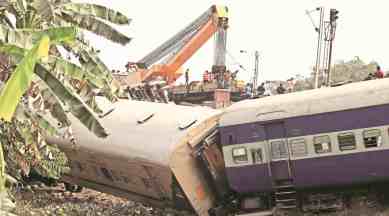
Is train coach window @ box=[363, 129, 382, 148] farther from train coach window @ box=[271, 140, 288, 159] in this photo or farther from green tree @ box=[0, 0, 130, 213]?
green tree @ box=[0, 0, 130, 213]

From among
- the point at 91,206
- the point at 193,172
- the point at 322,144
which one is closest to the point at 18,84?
the point at 322,144

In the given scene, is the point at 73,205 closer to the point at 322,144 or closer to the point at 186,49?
the point at 322,144

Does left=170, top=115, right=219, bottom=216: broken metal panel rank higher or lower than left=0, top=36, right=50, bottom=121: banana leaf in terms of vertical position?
lower

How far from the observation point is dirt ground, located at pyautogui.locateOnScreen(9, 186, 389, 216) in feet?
43.9

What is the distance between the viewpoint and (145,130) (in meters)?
15.9

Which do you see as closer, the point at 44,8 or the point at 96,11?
the point at 44,8

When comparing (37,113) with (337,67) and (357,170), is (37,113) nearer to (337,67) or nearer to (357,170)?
(357,170)

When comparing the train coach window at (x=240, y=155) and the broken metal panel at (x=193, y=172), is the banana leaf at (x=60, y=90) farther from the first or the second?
the train coach window at (x=240, y=155)

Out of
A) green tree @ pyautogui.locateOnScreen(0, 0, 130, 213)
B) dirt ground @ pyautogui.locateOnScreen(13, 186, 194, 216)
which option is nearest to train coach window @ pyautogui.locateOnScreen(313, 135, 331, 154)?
dirt ground @ pyautogui.locateOnScreen(13, 186, 194, 216)

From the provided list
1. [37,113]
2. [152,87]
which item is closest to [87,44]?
[37,113]

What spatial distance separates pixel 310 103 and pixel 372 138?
68.1 inches

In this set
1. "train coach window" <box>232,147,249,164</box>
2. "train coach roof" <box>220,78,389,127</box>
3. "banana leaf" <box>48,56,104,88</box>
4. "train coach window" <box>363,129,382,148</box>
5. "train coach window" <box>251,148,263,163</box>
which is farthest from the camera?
"train coach window" <box>232,147,249,164</box>

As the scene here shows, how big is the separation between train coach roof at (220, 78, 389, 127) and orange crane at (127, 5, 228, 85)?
17215 mm

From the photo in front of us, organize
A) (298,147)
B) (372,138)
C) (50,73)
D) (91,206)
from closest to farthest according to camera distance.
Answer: (50,73), (372,138), (298,147), (91,206)
